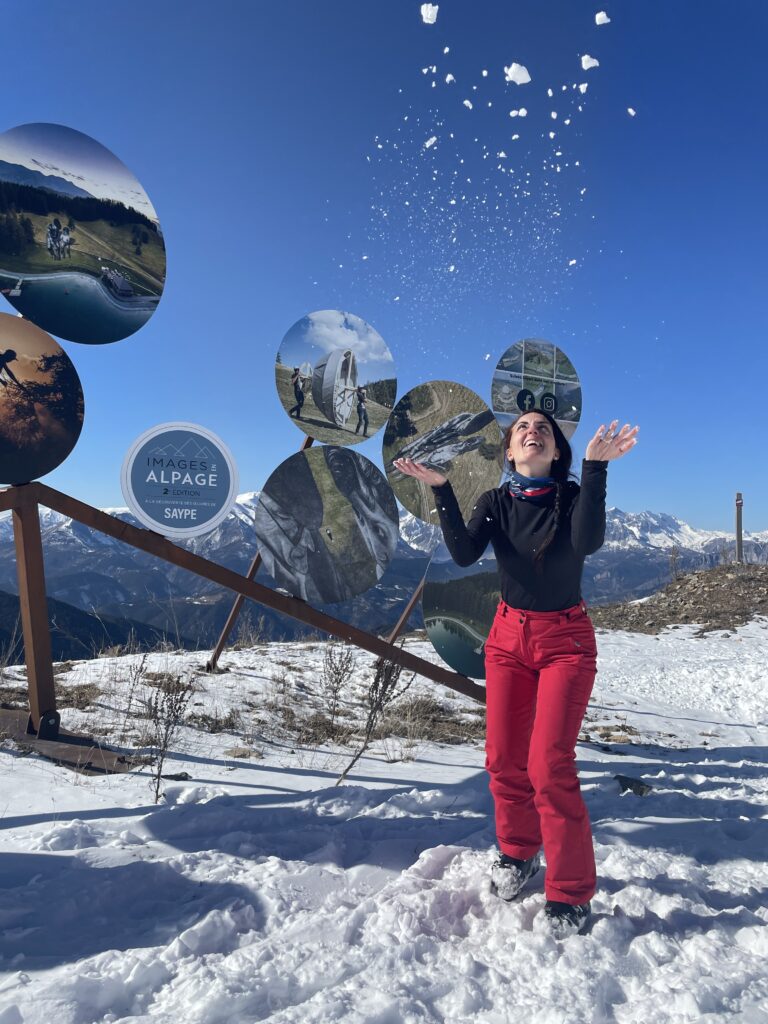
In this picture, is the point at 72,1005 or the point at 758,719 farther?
the point at 758,719

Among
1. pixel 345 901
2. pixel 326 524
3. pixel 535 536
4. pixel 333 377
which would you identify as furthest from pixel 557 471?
pixel 333 377

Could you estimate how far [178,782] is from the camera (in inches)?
132

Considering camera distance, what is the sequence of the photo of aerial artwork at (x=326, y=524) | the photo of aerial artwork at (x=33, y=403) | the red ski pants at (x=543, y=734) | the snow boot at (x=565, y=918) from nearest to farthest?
the snow boot at (x=565, y=918)
the red ski pants at (x=543, y=734)
the photo of aerial artwork at (x=33, y=403)
the photo of aerial artwork at (x=326, y=524)

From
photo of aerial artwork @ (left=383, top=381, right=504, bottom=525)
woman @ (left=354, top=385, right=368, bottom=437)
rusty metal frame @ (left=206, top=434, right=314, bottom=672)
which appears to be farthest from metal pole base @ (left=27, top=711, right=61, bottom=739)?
woman @ (left=354, top=385, right=368, bottom=437)

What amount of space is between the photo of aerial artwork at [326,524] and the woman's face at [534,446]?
2.08 meters

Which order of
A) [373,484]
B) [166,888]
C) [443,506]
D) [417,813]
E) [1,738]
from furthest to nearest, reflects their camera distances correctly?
[373,484], [1,738], [417,813], [443,506], [166,888]

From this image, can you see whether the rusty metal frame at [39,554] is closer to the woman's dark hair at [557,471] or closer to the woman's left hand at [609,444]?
the woman's dark hair at [557,471]

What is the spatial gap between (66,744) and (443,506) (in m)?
3.01

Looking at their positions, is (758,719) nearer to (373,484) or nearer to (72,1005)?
(373,484)

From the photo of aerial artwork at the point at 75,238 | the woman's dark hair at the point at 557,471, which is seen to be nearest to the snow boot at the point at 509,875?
the woman's dark hair at the point at 557,471

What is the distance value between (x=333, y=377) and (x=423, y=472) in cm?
252

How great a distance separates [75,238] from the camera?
12.7 ft

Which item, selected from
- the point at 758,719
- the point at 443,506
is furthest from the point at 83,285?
the point at 758,719

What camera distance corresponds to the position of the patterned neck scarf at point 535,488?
262cm
